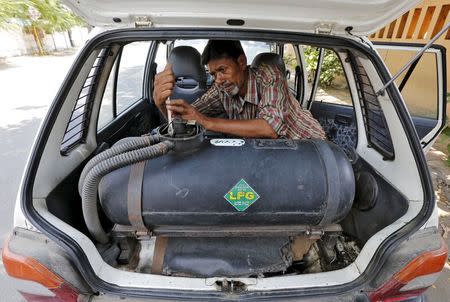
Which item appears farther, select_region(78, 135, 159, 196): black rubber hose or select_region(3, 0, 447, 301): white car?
select_region(78, 135, 159, 196): black rubber hose

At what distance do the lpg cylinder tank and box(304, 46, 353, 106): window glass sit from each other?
5.99 meters

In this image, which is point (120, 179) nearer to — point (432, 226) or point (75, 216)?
point (75, 216)

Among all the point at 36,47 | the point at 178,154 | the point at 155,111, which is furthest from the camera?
the point at 36,47

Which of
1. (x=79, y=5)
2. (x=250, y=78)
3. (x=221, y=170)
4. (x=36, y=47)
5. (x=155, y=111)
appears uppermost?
(x=79, y=5)

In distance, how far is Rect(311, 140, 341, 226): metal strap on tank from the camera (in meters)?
1.29

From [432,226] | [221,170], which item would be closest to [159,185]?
[221,170]

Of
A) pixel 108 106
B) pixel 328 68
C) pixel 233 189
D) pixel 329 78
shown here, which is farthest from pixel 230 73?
pixel 329 78

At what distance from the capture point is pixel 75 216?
1.50 m

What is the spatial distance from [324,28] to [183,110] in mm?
812

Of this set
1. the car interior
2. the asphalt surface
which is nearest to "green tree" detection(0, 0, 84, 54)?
the asphalt surface

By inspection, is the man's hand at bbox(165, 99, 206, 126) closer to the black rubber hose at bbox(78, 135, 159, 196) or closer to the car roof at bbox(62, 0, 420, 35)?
the black rubber hose at bbox(78, 135, 159, 196)

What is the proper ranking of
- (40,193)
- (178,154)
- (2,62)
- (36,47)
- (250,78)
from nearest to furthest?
(40,193) → (178,154) → (250,78) → (2,62) → (36,47)

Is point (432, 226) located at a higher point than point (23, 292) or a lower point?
higher

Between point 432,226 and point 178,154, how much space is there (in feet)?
3.75
